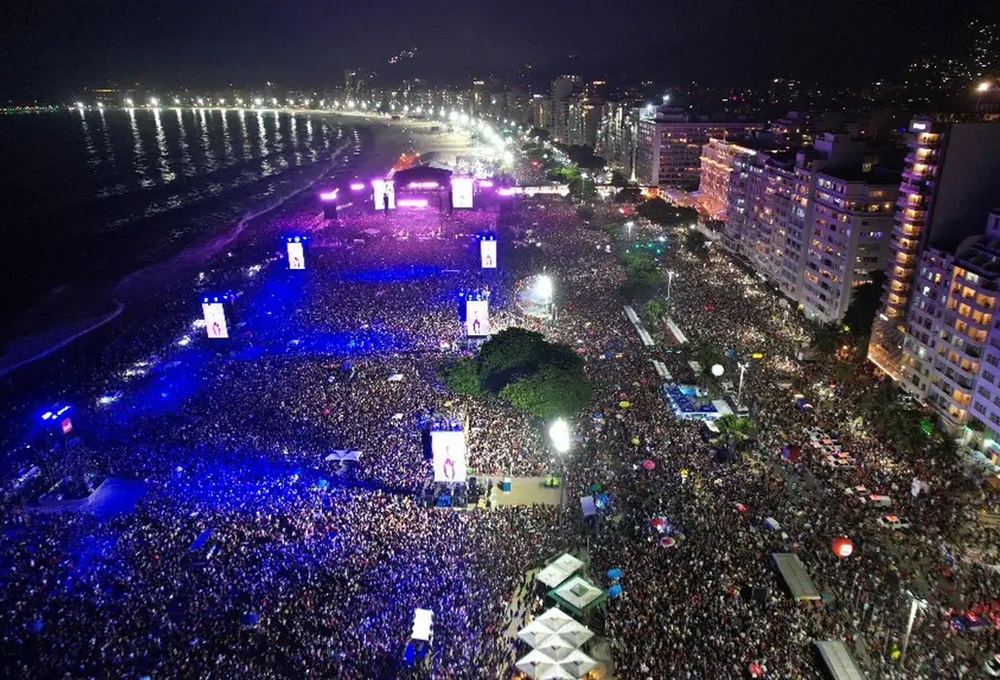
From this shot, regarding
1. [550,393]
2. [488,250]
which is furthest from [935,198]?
[488,250]

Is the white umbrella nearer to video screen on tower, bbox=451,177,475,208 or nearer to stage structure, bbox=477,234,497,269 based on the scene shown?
stage structure, bbox=477,234,497,269

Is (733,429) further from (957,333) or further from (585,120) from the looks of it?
(585,120)

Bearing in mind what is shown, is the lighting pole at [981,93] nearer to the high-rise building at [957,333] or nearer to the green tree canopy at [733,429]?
the high-rise building at [957,333]

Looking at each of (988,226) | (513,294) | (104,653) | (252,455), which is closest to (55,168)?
(513,294)

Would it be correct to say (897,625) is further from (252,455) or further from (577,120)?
(577,120)

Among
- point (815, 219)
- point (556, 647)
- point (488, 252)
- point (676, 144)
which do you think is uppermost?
point (676, 144)

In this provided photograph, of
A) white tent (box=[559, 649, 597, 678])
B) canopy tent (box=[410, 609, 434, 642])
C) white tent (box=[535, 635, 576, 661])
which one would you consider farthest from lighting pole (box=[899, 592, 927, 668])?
canopy tent (box=[410, 609, 434, 642])
